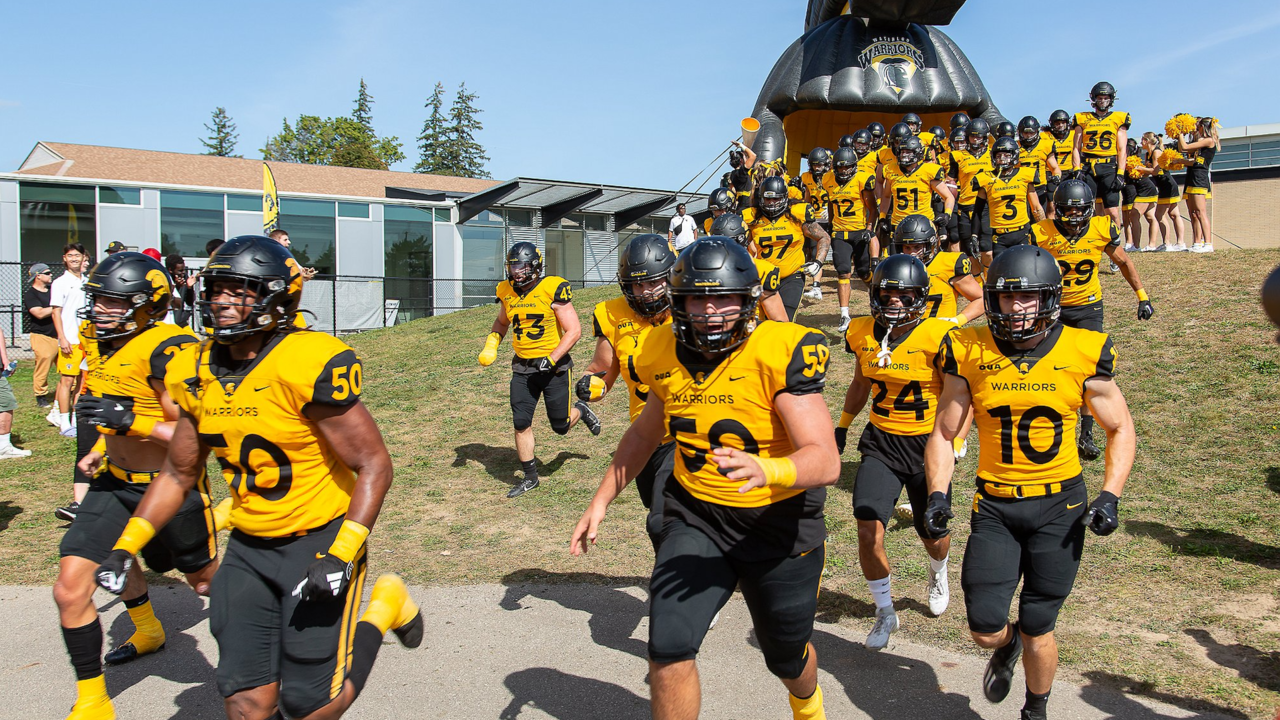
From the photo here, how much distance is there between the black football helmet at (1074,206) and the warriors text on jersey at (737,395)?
544cm

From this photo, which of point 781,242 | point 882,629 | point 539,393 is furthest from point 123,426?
point 781,242

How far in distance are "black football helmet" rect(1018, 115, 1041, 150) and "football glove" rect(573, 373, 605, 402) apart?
962 cm

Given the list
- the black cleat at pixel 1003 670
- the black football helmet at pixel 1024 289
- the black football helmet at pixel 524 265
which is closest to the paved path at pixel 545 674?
the black cleat at pixel 1003 670

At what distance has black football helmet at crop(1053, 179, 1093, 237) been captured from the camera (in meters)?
7.62

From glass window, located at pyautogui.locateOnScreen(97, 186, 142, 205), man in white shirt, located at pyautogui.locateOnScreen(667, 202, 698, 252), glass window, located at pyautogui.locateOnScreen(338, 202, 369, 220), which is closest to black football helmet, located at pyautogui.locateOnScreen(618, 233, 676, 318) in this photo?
man in white shirt, located at pyautogui.locateOnScreen(667, 202, 698, 252)

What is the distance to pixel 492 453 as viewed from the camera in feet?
34.2

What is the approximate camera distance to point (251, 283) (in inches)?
129

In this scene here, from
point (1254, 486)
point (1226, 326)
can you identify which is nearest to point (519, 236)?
point (1226, 326)

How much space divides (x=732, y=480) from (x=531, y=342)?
18.5 ft

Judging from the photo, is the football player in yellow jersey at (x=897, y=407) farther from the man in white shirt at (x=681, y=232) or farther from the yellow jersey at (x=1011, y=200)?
the man in white shirt at (x=681, y=232)

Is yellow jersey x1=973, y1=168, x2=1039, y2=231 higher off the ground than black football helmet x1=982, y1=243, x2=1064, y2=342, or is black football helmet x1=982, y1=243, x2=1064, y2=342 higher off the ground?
yellow jersey x1=973, y1=168, x2=1039, y2=231

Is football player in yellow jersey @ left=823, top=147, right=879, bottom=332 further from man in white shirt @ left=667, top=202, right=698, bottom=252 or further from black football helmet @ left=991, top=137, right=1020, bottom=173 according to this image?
man in white shirt @ left=667, top=202, right=698, bottom=252

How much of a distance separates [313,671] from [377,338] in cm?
1592

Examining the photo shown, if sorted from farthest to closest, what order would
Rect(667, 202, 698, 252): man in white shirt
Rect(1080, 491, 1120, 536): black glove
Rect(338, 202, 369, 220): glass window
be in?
Rect(338, 202, 369, 220): glass window, Rect(667, 202, 698, 252): man in white shirt, Rect(1080, 491, 1120, 536): black glove
